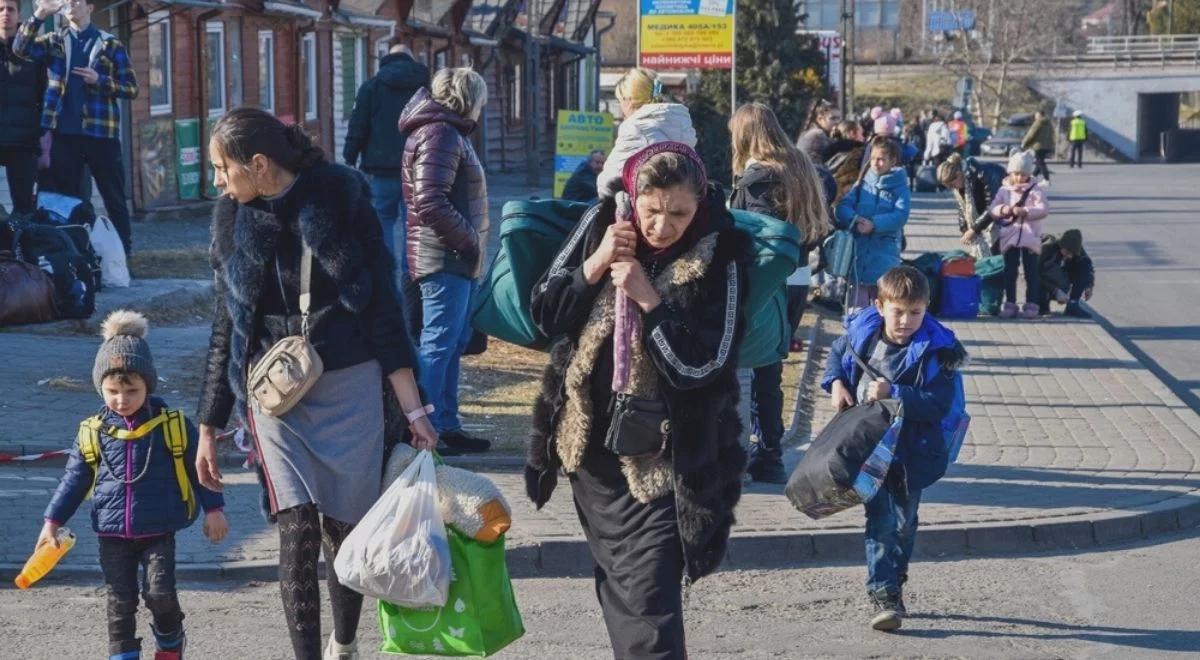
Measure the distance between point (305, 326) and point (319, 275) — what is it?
152 millimetres

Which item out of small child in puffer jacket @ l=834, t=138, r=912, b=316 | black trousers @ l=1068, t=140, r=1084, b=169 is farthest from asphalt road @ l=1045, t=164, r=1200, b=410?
black trousers @ l=1068, t=140, r=1084, b=169

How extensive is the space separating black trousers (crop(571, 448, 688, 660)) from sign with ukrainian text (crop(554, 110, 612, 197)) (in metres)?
17.0

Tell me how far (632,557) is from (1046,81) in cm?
8527

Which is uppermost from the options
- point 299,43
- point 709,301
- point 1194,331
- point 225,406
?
point 299,43

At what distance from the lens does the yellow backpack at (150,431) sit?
5418 mm

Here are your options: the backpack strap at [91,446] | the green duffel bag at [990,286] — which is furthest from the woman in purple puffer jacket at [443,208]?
the green duffel bag at [990,286]

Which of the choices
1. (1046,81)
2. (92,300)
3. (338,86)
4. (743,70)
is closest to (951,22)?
(1046,81)

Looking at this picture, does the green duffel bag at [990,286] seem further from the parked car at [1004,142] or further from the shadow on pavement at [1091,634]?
the parked car at [1004,142]

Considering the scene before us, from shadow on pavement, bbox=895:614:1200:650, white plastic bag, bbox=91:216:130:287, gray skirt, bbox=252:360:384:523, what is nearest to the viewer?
gray skirt, bbox=252:360:384:523

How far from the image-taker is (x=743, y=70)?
40812mm

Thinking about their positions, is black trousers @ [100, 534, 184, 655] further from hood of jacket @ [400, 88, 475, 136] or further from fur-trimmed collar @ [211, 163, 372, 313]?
hood of jacket @ [400, 88, 475, 136]

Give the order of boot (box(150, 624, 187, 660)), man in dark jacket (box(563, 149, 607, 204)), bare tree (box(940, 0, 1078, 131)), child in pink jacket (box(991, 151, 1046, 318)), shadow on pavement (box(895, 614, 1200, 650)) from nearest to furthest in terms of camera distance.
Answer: boot (box(150, 624, 187, 660))
shadow on pavement (box(895, 614, 1200, 650))
man in dark jacket (box(563, 149, 607, 204))
child in pink jacket (box(991, 151, 1046, 318))
bare tree (box(940, 0, 1078, 131))

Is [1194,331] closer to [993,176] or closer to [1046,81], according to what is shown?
[993,176]

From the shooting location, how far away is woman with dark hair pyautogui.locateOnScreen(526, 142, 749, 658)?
4.58 m
